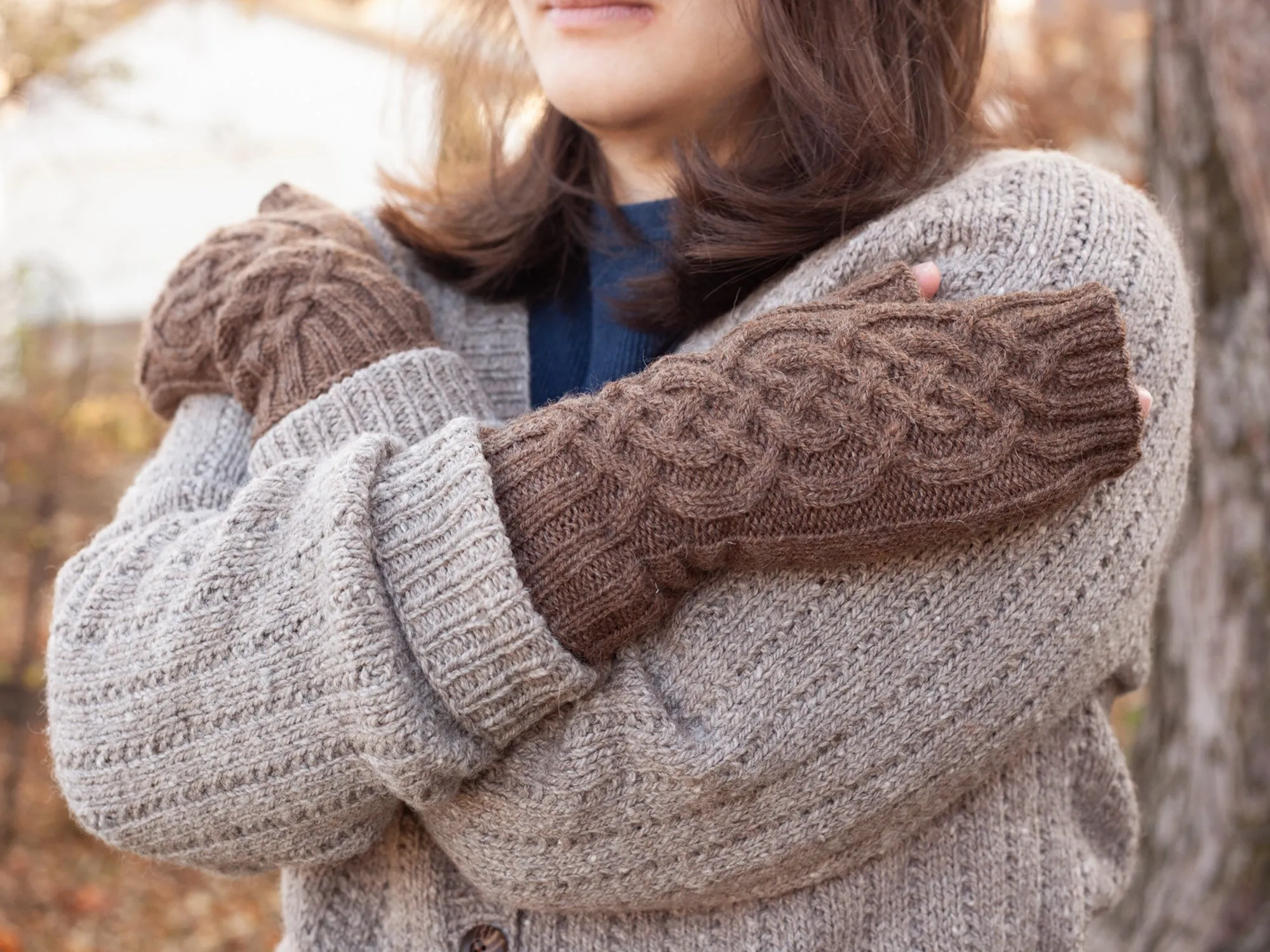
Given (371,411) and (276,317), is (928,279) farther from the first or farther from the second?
(276,317)

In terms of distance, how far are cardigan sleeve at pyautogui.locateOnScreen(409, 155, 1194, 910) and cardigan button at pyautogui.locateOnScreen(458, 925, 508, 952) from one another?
141 millimetres

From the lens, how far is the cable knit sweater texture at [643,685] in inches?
45.9

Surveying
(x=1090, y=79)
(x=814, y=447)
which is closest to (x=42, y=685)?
(x=814, y=447)

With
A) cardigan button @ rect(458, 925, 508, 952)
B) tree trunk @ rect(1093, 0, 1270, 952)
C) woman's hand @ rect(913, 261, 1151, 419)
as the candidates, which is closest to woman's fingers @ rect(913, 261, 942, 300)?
woman's hand @ rect(913, 261, 1151, 419)

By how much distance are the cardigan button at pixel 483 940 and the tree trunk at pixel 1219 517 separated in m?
1.83

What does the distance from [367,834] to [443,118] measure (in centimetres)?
136

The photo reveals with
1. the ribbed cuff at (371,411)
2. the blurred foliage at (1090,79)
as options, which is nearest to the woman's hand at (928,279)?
the ribbed cuff at (371,411)

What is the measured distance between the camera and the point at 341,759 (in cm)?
118

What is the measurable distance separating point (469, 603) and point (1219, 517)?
2001 mm

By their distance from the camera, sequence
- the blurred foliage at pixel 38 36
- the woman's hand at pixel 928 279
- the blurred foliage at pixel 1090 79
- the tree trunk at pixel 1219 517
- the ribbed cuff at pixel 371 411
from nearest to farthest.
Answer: the woman's hand at pixel 928 279, the ribbed cuff at pixel 371 411, the tree trunk at pixel 1219 517, the blurred foliage at pixel 38 36, the blurred foliage at pixel 1090 79

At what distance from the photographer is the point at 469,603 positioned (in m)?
1.15

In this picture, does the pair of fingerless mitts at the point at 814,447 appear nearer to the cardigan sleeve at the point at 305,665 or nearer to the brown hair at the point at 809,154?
the cardigan sleeve at the point at 305,665

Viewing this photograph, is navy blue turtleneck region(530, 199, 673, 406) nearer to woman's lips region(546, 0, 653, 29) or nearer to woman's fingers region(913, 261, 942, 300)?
woman's lips region(546, 0, 653, 29)

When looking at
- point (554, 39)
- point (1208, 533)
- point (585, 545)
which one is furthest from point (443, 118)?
point (1208, 533)
